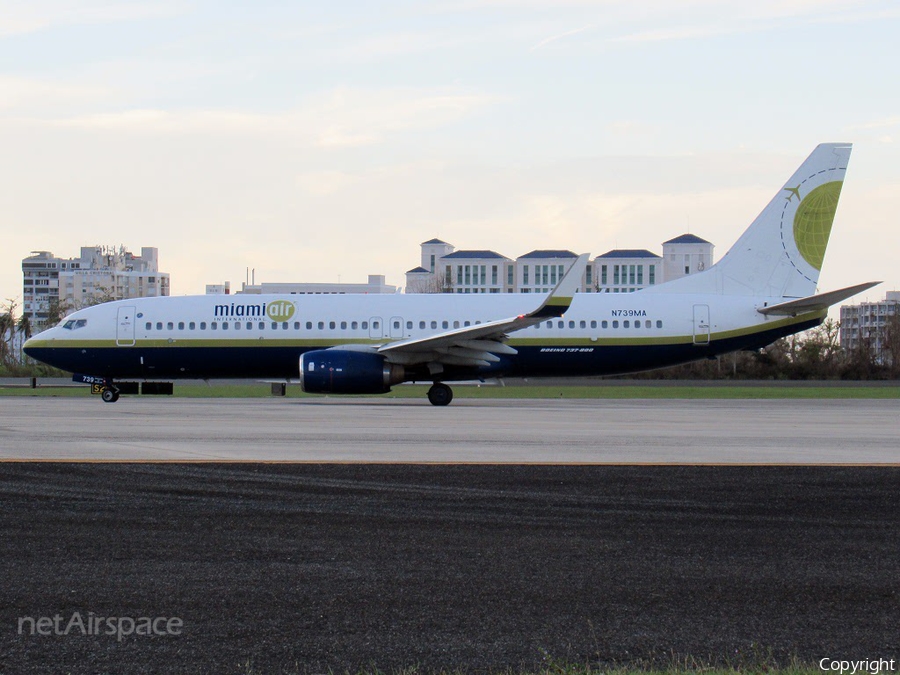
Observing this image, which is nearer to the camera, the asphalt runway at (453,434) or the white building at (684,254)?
the asphalt runway at (453,434)

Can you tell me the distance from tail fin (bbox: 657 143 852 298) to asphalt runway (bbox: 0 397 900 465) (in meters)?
5.81

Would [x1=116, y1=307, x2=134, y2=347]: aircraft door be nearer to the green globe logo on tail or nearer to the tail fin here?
the tail fin

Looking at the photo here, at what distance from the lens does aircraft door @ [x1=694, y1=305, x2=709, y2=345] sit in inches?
1209

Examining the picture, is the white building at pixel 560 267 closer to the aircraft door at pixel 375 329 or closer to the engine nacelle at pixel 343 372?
the aircraft door at pixel 375 329

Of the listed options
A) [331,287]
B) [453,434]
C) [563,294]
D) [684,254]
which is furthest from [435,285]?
[453,434]

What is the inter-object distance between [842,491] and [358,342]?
2141cm

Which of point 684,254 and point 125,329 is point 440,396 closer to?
point 125,329

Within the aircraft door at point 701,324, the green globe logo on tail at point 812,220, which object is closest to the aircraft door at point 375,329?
the aircraft door at point 701,324

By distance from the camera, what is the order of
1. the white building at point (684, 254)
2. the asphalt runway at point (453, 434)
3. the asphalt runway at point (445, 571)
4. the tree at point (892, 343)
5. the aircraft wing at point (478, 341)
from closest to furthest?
the asphalt runway at point (445, 571) → the asphalt runway at point (453, 434) → the aircraft wing at point (478, 341) → the tree at point (892, 343) → the white building at point (684, 254)

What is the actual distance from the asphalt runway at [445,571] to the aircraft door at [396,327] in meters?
19.7

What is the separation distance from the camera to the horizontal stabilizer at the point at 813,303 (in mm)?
27969

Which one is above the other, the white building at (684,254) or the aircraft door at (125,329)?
the white building at (684,254)

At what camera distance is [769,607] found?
6.15 metres

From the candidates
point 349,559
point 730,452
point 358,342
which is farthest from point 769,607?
point 358,342
